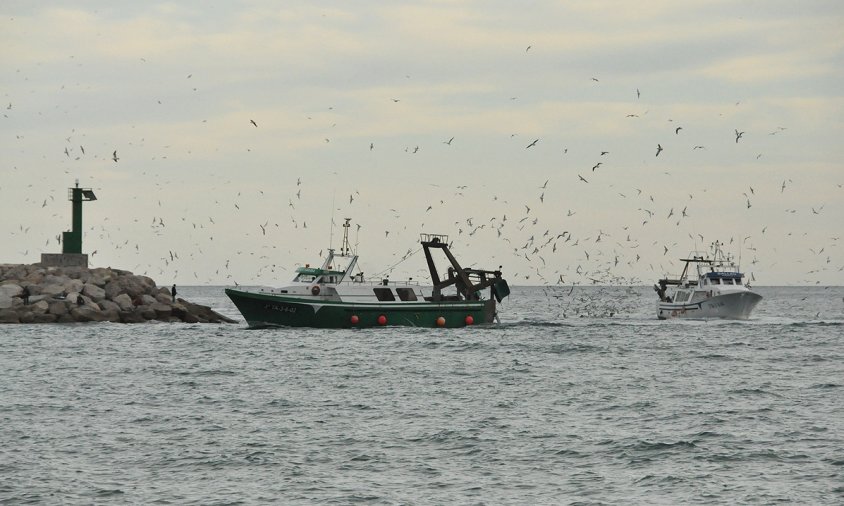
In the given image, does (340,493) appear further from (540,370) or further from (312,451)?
(540,370)

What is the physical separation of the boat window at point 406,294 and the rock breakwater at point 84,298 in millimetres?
15365

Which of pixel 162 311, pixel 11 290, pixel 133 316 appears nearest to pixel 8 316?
pixel 11 290

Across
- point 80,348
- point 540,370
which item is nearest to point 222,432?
point 540,370

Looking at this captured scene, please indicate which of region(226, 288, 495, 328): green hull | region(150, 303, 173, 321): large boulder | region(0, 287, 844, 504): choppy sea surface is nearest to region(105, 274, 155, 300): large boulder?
region(150, 303, 173, 321): large boulder

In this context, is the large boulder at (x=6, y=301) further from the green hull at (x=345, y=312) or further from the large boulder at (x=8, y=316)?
the green hull at (x=345, y=312)

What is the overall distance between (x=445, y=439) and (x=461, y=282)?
3264cm

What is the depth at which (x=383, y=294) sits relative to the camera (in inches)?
1994

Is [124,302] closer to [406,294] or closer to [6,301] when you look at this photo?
[6,301]

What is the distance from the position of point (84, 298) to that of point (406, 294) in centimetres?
1985

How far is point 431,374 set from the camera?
3469cm

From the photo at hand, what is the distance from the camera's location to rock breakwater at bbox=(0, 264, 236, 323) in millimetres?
58469

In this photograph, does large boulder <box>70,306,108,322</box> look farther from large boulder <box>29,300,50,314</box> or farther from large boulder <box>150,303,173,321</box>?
large boulder <box>150,303,173,321</box>

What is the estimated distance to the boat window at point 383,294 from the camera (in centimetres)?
5047

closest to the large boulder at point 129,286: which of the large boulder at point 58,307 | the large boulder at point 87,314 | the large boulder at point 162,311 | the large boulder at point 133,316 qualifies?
Result: the large boulder at point 133,316
